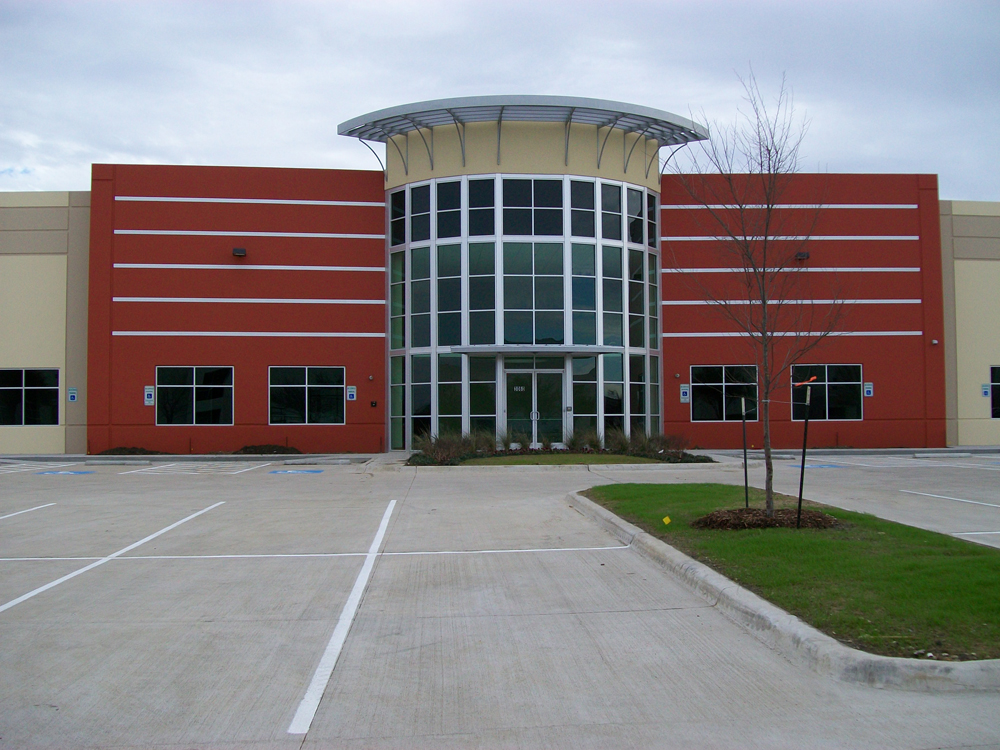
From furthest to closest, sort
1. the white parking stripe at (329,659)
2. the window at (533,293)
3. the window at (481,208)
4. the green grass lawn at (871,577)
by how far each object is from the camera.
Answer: the window at (481,208)
the window at (533,293)
the green grass lawn at (871,577)
the white parking stripe at (329,659)

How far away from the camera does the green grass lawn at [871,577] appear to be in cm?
571

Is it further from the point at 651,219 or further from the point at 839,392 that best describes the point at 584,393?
the point at 839,392

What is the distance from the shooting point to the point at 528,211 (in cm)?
2864

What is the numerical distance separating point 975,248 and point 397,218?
74.6 feet

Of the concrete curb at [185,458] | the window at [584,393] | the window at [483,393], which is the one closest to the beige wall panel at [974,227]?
the window at [584,393]

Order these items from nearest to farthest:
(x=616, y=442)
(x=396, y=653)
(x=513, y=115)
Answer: (x=396, y=653) < (x=616, y=442) < (x=513, y=115)

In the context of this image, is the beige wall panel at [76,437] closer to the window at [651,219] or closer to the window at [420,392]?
the window at [420,392]

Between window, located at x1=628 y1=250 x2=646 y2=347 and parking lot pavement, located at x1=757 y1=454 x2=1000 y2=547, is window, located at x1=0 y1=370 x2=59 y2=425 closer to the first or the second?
window, located at x1=628 y1=250 x2=646 y2=347

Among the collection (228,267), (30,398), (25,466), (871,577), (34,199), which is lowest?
(25,466)

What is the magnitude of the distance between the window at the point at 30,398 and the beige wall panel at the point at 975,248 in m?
35.0

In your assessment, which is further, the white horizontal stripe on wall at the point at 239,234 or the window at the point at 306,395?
the window at the point at 306,395

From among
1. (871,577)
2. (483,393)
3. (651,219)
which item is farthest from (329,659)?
(651,219)

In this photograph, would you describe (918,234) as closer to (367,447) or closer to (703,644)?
(367,447)

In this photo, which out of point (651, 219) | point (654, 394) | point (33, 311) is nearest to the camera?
point (33, 311)
